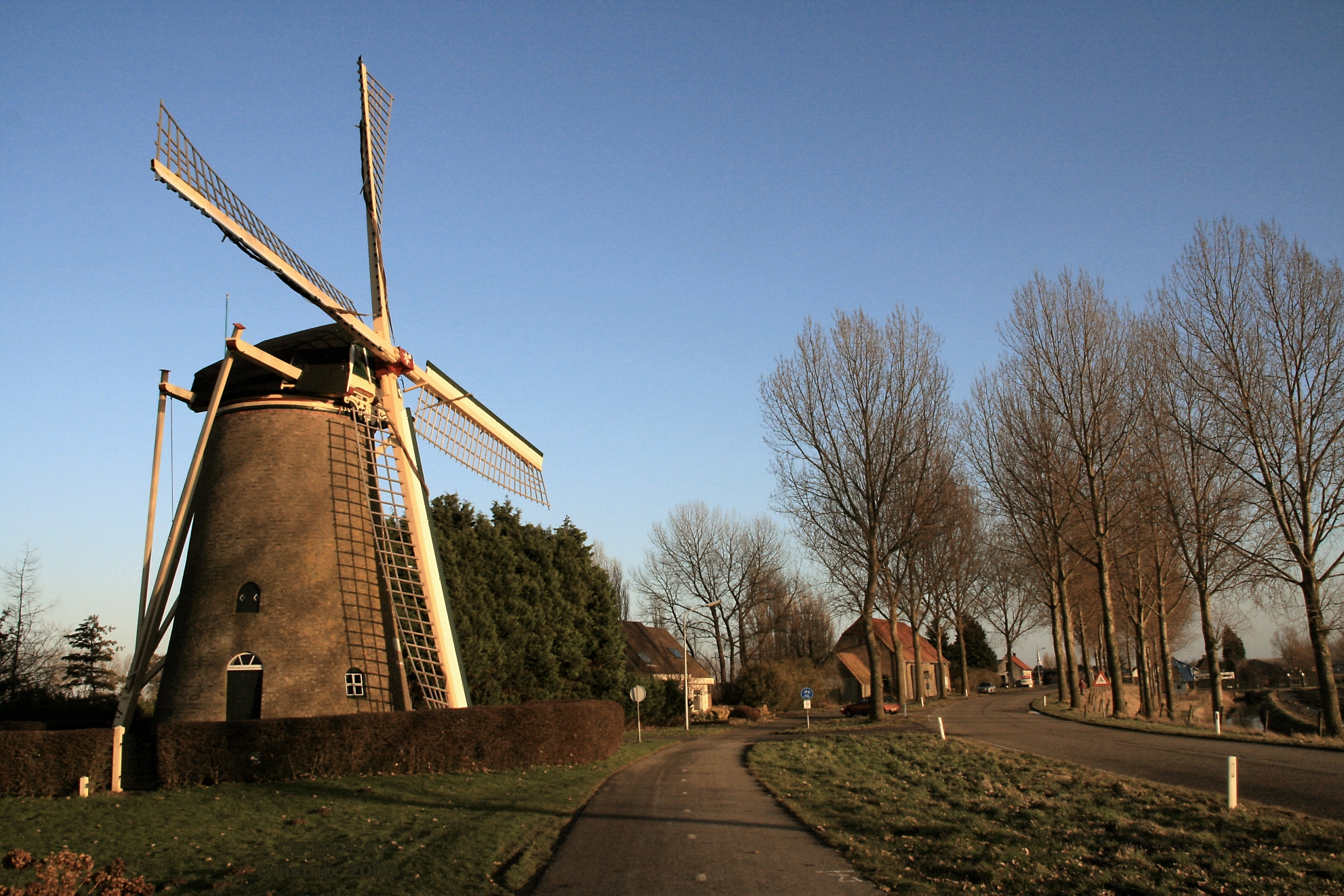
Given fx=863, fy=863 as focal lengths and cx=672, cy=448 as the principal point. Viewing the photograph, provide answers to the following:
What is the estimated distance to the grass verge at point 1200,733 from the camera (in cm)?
1828

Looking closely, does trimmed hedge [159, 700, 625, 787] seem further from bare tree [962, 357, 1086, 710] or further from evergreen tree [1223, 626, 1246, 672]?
evergreen tree [1223, 626, 1246, 672]

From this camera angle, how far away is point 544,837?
36.2ft

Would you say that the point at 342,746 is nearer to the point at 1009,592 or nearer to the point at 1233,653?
the point at 1009,592

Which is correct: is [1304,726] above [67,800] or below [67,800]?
below

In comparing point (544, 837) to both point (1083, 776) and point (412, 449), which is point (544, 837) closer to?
point (1083, 776)

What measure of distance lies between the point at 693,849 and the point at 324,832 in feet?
17.0

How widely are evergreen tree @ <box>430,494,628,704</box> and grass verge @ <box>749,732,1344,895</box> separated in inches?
534

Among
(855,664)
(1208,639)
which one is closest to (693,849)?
(1208,639)

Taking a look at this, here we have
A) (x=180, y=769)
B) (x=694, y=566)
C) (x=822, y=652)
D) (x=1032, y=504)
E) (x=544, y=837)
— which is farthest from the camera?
(x=822, y=652)

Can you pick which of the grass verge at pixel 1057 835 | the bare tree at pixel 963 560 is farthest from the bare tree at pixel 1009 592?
the grass verge at pixel 1057 835

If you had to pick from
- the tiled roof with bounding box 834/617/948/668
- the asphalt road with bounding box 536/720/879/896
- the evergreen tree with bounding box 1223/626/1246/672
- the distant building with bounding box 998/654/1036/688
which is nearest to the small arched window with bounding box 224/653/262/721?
the asphalt road with bounding box 536/720/879/896

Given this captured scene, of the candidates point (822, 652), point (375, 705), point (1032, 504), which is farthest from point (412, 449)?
point (822, 652)

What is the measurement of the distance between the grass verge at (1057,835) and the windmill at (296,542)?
376 inches

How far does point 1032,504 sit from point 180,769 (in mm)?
29064
